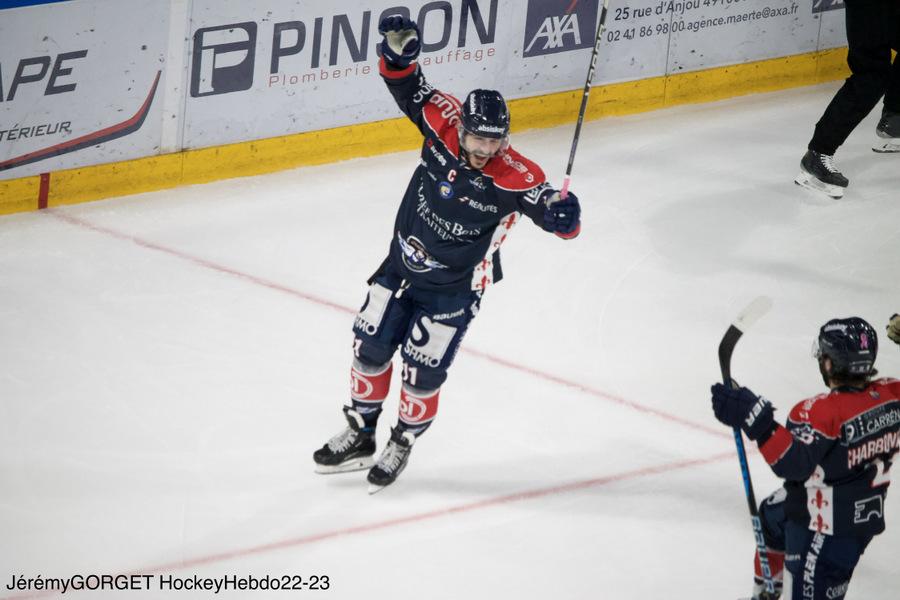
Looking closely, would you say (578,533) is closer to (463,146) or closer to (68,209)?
(463,146)

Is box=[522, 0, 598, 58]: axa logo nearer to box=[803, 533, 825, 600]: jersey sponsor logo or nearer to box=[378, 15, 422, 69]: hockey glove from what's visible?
box=[378, 15, 422, 69]: hockey glove

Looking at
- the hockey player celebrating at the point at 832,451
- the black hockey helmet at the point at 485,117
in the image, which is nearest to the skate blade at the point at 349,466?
the black hockey helmet at the point at 485,117

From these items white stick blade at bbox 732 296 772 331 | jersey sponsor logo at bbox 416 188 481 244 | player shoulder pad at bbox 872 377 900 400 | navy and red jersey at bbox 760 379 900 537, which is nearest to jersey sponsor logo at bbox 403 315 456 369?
jersey sponsor logo at bbox 416 188 481 244

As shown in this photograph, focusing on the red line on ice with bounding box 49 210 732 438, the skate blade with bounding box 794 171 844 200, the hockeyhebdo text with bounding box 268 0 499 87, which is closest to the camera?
the red line on ice with bounding box 49 210 732 438

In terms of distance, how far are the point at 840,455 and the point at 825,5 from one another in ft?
19.5

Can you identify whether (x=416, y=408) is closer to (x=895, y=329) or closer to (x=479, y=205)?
(x=479, y=205)

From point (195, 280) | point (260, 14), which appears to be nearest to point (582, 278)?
point (195, 280)

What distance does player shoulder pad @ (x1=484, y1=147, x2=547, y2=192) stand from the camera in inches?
152

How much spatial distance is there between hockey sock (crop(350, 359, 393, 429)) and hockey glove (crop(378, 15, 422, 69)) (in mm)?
962

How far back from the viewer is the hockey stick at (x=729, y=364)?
10.4 feet

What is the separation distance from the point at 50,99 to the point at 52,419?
2.18 meters

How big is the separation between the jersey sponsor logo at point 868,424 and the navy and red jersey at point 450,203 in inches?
44.7

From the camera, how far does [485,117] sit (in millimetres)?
3801

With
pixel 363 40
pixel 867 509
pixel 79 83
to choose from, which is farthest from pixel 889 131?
pixel 867 509
